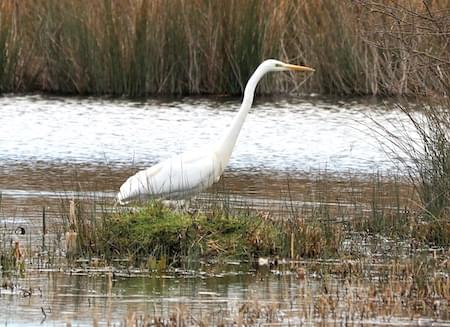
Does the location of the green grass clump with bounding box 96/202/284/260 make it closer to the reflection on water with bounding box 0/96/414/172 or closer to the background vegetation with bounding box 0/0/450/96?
the reflection on water with bounding box 0/96/414/172

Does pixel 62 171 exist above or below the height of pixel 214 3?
below

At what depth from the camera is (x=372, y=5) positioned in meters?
10.2

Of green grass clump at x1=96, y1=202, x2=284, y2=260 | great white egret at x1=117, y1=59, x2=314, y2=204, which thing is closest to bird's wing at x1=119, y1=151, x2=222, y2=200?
great white egret at x1=117, y1=59, x2=314, y2=204

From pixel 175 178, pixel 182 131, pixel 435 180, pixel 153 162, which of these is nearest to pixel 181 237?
pixel 175 178

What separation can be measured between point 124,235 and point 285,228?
3.88ft

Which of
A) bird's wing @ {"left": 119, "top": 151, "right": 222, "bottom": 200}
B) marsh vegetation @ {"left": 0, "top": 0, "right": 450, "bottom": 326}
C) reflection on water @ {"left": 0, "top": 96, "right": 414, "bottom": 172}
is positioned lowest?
reflection on water @ {"left": 0, "top": 96, "right": 414, "bottom": 172}

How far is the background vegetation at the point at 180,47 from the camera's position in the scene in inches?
830

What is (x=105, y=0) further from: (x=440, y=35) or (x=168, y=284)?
(x=168, y=284)

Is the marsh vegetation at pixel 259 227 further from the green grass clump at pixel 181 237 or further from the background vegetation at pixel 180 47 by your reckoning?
the background vegetation at pixel 180 47

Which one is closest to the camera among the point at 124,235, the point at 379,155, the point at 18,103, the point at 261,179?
the point at 124,235

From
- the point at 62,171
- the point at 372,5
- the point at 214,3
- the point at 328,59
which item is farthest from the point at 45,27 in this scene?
the point at 372,5

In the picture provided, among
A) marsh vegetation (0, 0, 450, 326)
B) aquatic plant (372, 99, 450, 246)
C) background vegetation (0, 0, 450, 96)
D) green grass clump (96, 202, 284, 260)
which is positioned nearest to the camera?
marsh vegetation (0, 0, 450, 326)

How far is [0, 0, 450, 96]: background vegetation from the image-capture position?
2109 cm

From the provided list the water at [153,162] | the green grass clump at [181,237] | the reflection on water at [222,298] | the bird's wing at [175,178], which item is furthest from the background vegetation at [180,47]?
the reflection on water at [222,298]
